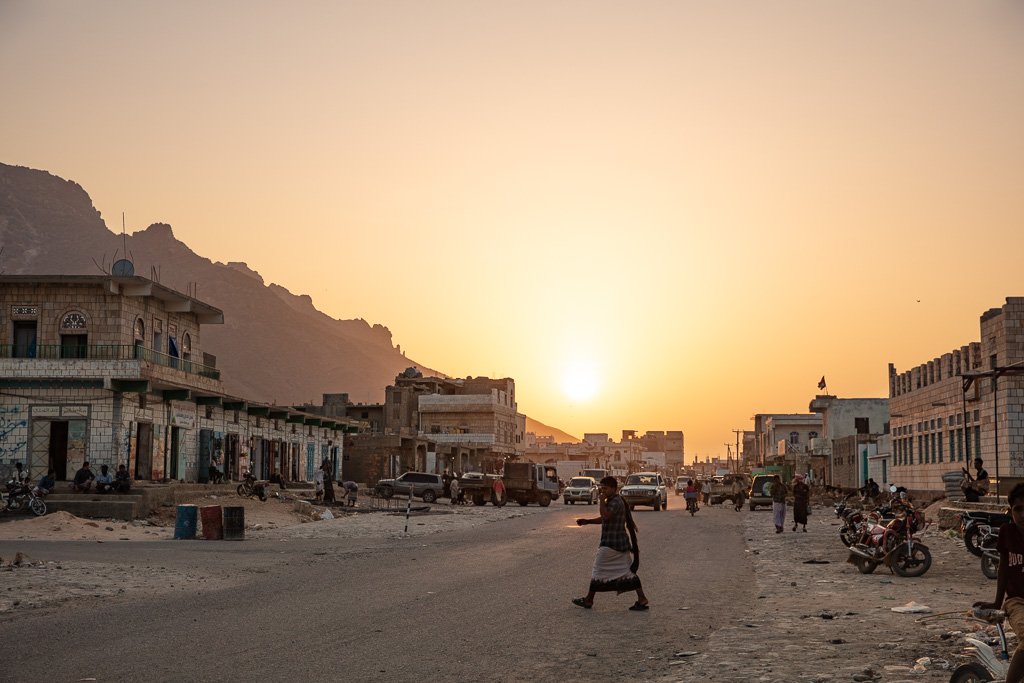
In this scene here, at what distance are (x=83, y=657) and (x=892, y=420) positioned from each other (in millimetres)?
50447

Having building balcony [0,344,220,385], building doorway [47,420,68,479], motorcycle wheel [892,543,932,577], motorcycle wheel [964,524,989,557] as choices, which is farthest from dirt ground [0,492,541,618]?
motorcycle wheel [964,524,989,557]

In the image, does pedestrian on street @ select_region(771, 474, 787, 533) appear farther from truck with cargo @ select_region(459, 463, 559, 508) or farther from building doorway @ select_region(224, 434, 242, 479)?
building doorway @ select_region(224, 434, 242, 479)

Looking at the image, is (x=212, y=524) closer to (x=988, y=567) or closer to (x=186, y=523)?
(x=186, y=523)

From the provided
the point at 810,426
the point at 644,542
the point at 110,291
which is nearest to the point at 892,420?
the point at 644,542

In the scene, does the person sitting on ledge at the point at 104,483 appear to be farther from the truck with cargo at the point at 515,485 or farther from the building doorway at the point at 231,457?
the truck with cargo at the point at 515,485

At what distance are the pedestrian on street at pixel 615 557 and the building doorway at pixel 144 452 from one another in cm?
3176

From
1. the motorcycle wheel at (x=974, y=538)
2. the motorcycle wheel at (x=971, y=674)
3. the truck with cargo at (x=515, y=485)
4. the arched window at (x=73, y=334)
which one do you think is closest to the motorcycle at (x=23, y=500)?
the arched window at (x=73, y=334)

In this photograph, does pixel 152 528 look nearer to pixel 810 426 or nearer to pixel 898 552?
pixel 898 552

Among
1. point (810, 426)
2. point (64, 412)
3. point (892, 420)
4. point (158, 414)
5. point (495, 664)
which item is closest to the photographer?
point (495, 664)

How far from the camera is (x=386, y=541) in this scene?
87.0ft

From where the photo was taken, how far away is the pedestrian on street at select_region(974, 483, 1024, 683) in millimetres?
5844

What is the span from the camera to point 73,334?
136 ft

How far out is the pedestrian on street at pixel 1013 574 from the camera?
5.84 m

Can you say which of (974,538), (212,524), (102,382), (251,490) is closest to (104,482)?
(102,382)
